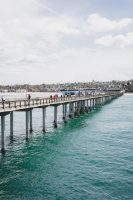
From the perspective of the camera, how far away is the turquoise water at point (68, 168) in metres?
25.2

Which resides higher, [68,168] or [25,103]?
[25,103]

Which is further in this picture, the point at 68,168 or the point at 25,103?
the point at 25,103

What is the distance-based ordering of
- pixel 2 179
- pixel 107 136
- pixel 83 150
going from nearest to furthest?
pixel 2 179
pixel 83 150
pixel 107 136

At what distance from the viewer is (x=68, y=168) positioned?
102 ft

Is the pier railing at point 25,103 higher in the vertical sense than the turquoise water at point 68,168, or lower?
higher

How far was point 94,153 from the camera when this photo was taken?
37.6 meters

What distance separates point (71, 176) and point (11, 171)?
5161 millimetres

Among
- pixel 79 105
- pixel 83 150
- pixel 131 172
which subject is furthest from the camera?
pixel 79 105

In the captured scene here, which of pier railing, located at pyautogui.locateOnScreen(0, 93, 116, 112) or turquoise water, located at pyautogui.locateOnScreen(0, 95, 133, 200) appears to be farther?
pier railing, located at pyautogui.locateOnScreen(0, 93, 116, 112)

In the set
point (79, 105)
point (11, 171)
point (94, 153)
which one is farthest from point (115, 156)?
point (79, 105)

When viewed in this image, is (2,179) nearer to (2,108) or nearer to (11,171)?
(11,171)

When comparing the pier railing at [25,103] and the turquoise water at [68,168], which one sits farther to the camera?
the pier railing at [25,103]

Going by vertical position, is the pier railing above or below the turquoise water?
above

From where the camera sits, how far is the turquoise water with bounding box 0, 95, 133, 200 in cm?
2520
